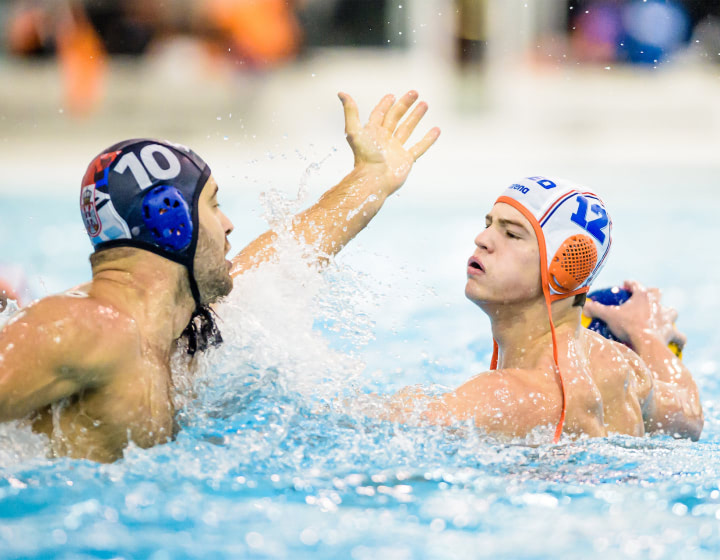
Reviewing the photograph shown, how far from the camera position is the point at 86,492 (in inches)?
101

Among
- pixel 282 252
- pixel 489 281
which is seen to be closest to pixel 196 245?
pixel 282 252

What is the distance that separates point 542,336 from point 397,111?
3.53 feet

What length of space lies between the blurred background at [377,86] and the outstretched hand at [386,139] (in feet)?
20.5

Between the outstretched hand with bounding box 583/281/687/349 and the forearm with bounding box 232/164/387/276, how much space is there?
108cm

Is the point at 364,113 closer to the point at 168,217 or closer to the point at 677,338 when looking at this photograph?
the point at 677,338

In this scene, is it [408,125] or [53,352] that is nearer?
[53,352]

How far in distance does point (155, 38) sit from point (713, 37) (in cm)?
805

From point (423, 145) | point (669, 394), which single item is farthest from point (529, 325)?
point (423, 145)

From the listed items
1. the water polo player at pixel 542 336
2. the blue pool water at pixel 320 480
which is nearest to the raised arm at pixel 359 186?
the blue pool water at pixel 320 480

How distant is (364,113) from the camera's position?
1169 centimetres

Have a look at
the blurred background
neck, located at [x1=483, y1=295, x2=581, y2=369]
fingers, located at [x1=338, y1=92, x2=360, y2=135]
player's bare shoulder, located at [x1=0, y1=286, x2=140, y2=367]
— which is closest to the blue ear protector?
player's bare shoulder, located at [x1=0, y1=286, x2=140, y2=367]

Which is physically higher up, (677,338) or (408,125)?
(408,125)

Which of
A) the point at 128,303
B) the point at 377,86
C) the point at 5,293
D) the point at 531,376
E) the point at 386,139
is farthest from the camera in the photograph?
the point at 377,86

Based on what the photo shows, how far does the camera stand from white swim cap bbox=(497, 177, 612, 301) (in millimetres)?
3068
